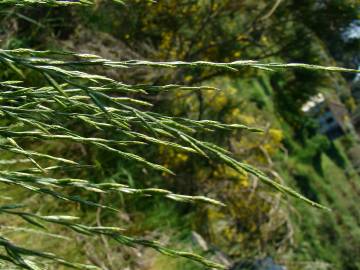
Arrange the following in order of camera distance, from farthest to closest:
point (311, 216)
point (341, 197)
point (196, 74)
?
Result: point (341, 197) → point (311, 216) → point (196, 74)

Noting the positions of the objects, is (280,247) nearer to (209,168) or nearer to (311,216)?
(209,168)

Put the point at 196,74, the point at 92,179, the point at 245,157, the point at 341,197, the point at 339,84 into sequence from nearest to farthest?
1. the point at 92,179
2. the point at 196,74
3. the point at 245,157
4. the point at 339,84
5. the point at 341,197

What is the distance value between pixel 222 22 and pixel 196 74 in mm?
779

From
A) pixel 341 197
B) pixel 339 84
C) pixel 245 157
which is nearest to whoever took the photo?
pixel 245 157

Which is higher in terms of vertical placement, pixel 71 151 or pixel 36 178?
pixel 36 178

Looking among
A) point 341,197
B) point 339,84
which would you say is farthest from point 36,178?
point 341,197

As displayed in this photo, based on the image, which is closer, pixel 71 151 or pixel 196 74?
pixel 71 151

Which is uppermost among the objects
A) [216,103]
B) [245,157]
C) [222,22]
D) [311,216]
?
[222,22]

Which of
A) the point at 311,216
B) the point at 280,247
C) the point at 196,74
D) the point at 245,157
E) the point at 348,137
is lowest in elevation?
the point at 348,137

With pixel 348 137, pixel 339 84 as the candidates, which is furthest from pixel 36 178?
pixel 348 137

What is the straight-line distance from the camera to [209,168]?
565 cm

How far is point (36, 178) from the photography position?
3.17ft

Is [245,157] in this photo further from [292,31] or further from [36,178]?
[36,178]

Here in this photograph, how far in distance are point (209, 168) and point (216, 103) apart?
87 cm
